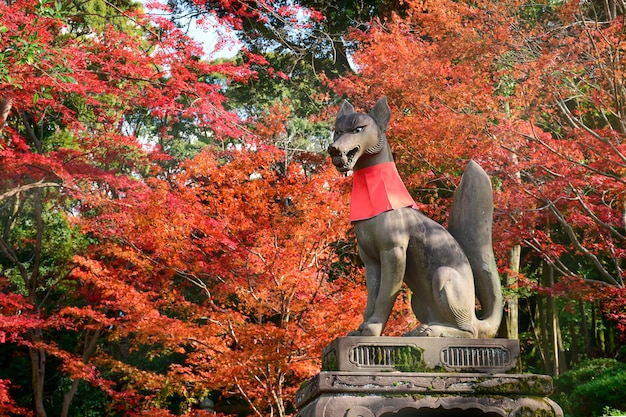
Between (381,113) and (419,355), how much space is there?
1793mm

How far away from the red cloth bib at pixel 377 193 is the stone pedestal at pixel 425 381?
929 mm

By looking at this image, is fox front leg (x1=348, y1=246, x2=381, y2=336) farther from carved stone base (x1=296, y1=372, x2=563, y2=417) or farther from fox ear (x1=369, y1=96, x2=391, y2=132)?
fox ear (x1=369, y1=96, x2=391, y2=132)

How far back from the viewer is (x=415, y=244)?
4.74 m

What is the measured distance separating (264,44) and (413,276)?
1445 centimetres

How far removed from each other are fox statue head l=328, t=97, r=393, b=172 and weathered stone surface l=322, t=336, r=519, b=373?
3.94ft

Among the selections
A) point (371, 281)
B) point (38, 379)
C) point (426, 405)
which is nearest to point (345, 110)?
point (371, 281)

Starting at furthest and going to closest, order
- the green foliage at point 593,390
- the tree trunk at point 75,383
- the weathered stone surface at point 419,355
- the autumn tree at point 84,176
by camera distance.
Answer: the tree trunk at point 75,383
the autumn tree at point 84,176
the green foliage at point 593,390
the weathered stone surface at point 419,355

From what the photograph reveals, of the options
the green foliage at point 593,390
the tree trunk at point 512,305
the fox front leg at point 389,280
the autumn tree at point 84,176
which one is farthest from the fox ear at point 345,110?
the tree trunk at point 512,305

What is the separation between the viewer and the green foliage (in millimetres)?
10820

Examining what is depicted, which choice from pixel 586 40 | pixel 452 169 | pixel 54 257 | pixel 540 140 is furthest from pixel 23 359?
pixel 586 40

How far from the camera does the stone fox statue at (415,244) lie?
4590mm

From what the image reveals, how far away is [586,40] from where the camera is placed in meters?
9.88

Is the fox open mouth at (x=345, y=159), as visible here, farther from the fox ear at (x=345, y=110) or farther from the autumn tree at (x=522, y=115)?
the autumn tree at (x=522, y=115)

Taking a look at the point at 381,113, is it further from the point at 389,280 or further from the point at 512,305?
the point at 512,305
